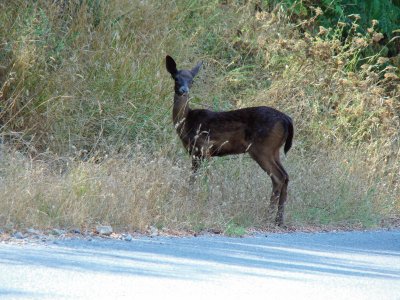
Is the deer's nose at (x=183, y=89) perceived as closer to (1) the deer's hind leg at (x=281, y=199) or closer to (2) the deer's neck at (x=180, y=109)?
(2) the deer's neck at (x=180, y=109)

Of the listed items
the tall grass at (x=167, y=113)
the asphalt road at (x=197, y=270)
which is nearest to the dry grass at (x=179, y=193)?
the tall grass at (x=167, y=113)

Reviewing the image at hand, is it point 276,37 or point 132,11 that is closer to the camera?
point 132,11

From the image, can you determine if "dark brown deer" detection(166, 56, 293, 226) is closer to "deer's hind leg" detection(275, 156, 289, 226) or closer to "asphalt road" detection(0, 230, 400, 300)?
"deer's hind leg" detection(275, 156, 289, 226)

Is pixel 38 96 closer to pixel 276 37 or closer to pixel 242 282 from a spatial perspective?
pixel 276 37

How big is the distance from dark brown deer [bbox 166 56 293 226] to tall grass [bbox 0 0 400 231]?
28cm

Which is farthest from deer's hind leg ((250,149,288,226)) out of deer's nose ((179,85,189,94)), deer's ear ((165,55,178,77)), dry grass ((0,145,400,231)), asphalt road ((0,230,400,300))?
asphalt road ((0,230,400,300))

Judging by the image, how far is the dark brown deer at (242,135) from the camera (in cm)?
1277

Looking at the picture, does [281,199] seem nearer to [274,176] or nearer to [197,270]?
[274,176]

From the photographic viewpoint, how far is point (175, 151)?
46.8ft

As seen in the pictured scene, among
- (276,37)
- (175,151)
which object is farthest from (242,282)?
(276,37)

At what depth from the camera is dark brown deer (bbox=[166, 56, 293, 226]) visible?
12773 millimetres

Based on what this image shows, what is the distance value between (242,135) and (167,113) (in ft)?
8.31

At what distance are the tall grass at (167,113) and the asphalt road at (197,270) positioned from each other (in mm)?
1241

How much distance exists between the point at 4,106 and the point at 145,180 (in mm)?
3036
